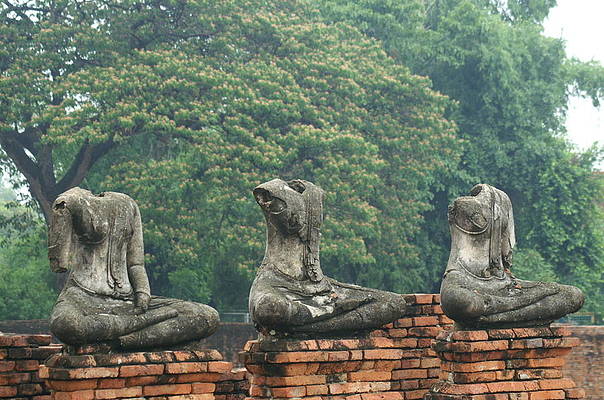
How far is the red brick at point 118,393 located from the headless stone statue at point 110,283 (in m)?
0.26

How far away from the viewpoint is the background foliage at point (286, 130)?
19797 millimetres

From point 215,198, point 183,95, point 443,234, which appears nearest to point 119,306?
point 215,198

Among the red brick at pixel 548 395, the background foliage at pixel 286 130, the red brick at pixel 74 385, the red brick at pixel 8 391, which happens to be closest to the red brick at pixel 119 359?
the red brick at pixel 74 385

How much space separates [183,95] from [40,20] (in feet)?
11.9

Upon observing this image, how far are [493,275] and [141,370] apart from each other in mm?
2946

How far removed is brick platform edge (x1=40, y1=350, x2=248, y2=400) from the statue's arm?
40 centimetres

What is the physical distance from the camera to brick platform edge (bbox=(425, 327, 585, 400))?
752cm

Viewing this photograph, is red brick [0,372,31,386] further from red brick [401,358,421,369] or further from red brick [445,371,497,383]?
red brick [445,371,497,383]

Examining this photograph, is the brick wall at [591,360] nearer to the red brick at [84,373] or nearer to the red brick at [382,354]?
the red brick at [382,354]

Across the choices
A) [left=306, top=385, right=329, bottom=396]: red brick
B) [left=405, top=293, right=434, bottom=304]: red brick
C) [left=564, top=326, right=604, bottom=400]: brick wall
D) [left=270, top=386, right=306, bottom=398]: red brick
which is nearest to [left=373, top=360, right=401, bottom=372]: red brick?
[left=306, top=385, right=329, bottom=396]: red brick

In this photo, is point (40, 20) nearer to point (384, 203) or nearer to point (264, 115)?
point (264, 115)

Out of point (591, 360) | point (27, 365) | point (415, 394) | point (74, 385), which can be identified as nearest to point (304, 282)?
point (415, 394)

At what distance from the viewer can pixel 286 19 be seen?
75.1 feet

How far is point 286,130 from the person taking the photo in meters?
21.7
